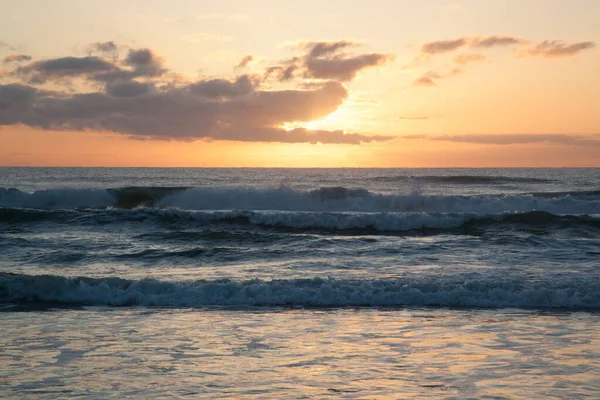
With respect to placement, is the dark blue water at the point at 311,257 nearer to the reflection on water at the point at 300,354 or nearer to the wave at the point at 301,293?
the wave at the point at 301,293

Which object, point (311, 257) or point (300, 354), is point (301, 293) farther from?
point (311, 257)

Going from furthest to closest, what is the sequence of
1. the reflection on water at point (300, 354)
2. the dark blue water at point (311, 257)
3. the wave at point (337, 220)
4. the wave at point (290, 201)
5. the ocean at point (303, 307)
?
the wave at point (290, 201) < the wave at point (337, 220) < the dark blue water at point (311, 257) < the ocean at point (303, 307) < the reflection on water at point (300, 354)

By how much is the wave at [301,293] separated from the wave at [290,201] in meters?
18.6

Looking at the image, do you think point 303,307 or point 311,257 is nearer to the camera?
point 303,307

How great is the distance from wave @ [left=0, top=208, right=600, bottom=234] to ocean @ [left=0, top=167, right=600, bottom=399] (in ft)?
0.28

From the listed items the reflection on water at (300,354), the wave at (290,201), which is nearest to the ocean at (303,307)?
the reflection on water at (300,354)

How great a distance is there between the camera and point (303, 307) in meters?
10.6

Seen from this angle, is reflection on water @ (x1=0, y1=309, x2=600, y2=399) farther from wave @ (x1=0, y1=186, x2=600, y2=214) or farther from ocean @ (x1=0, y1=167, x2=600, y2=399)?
wave @ (x1=0, y1=186, x2=600, y2=214)

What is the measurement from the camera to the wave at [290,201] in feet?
97.5

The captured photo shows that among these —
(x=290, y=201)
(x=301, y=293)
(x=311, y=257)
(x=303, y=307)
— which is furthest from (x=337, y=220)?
(x=303, y=307)

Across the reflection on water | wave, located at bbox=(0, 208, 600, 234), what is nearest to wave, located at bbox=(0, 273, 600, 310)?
the reflection on water

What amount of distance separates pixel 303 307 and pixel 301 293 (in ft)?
2.03

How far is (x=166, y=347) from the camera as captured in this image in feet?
25.5

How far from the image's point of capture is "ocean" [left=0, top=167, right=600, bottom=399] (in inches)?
253
